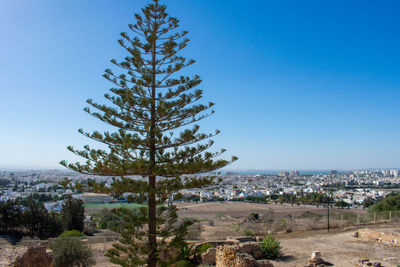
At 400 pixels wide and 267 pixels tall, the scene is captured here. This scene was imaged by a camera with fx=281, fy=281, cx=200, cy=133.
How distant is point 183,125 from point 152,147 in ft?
3.03

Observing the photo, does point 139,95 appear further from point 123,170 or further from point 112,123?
point 123,170

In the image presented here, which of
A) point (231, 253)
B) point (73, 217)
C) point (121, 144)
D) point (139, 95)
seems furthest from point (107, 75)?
point (73, 217)

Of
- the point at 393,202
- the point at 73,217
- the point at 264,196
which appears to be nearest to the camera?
the point at 73,217

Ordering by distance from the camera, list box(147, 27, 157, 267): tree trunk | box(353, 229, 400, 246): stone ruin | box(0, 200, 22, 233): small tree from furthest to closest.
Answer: box(0, 200, 22, 233): small tree
box(353, 229, 400, 246): stone ruin
box(147, 27, 157, 267): tree trunk

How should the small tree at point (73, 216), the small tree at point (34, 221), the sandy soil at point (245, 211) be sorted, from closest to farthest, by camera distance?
the small tree at point (34, 221)
the small tree at point (73, 216)
the sandy soil at point (245, 211)

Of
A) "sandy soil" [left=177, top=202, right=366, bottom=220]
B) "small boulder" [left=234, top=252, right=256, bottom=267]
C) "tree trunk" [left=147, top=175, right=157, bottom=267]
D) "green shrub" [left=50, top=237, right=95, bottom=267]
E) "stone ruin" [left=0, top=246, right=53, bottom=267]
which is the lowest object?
"sandy soil" [left=177, top=202, right=366, bottom=220]

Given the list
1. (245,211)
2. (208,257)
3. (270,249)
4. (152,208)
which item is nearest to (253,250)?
(270,249)

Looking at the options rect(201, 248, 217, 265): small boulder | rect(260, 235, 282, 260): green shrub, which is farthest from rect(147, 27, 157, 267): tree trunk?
rect(260, 235, 282, 260): green shrub

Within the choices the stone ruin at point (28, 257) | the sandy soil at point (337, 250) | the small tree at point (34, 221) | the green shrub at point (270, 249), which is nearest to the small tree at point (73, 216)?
the small tree at point (34, 221)

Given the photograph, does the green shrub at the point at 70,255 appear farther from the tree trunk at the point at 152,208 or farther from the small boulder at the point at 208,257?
the tree trunk at the point at 152,208

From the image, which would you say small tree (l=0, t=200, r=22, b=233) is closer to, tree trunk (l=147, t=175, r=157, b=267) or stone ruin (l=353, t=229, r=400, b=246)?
tree trunk (l=147, t=175, r=157, b=267)

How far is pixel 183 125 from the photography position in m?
A: 6.64

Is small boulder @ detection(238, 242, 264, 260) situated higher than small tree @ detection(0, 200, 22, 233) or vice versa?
small boulder @ detection(238, 242, 264, 260)

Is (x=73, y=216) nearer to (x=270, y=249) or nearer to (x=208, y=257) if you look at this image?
(x=208, y=257)
